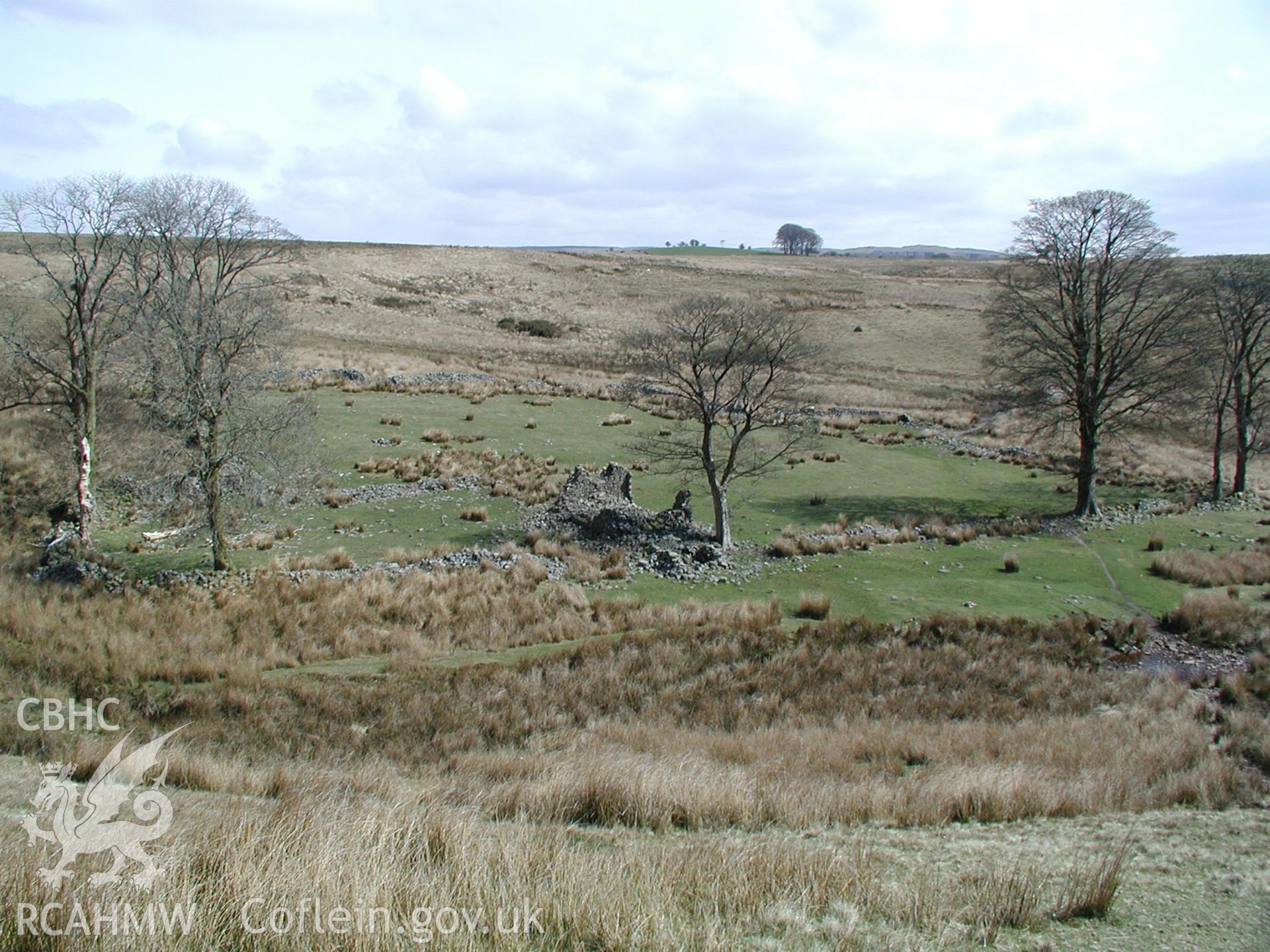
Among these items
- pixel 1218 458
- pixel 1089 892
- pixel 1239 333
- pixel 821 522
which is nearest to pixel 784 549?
pixel 821 522

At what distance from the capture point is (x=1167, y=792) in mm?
7996

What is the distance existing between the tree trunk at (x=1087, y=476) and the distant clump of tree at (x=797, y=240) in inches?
6749

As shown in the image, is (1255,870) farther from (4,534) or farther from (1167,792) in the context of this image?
(4,534)

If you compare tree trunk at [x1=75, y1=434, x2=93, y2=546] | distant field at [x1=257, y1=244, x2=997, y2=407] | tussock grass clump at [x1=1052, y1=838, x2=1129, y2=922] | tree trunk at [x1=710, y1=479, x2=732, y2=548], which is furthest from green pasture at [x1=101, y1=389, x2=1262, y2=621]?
tussock grass clump at [x1=1052, y1=838, x2=1129, y2=922]

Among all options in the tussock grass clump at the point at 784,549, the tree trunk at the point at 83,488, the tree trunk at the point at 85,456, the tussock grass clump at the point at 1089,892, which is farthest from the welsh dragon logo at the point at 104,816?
the tussock grass clump at the point at 784,549

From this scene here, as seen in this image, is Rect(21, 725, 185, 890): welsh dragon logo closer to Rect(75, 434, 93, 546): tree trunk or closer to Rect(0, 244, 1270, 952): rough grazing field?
Rect(0, 244, 1270, 952): rough grazing field

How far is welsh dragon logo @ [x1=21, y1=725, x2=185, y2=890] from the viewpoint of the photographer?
15.1ft

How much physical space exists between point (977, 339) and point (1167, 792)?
71592 mm

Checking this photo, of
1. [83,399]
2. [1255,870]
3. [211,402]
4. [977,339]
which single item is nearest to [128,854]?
[1255,870]

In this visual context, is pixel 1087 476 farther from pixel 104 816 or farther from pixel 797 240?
pixel 797 240

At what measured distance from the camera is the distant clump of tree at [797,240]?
186125 millimetres

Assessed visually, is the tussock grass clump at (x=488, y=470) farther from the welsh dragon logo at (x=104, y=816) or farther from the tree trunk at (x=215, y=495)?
the welsh dragon logo at (x=104, y=816)

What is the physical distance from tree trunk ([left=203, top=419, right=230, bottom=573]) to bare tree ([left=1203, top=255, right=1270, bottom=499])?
30322 millimetres

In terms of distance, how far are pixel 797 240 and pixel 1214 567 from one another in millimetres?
180865
